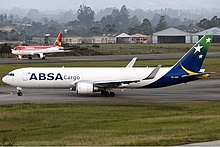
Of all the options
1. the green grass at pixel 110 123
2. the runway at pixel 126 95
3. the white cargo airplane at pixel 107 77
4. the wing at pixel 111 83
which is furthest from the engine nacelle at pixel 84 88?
the green grass at pixel 110 123

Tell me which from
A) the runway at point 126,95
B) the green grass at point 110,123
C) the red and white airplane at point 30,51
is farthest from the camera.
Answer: the red and white airplane at point 30,51

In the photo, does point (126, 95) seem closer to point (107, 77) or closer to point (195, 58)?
point (107, 77)

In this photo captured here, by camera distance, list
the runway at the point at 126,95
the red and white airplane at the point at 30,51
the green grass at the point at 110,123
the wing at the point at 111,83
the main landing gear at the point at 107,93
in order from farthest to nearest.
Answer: the red and white airplane at the point at 30,51, the main landing gear at the point at 107,93, the wing at the point at 111,83, the runway at the point at 126,95, the green grass at the point at 110,123

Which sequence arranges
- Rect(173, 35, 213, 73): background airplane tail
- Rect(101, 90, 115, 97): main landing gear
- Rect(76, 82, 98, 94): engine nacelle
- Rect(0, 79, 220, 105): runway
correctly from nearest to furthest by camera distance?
Rect(0, 79, 220, 105): runway, Rect(76, 82, 98, 94): engine nacelle, Rect(101, 90, 115, 97): main landing gear, Rect(173, 35, 213, 73): background airplane tail

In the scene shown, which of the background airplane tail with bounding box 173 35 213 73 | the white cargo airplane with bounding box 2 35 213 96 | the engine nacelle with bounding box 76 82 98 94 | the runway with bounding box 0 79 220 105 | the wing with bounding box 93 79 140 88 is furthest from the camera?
the background airplane tail with bounding box 173 35 213 73

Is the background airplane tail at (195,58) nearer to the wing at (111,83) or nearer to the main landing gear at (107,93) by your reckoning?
the wing at (111,83)

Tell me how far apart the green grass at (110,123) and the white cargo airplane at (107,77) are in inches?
219

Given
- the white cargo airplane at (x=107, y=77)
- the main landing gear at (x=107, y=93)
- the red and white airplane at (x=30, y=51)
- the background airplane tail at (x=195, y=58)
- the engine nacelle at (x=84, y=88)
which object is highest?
the background airplane tail at (x=195, y=58)

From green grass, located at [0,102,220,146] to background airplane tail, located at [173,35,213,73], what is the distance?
23.3 feet

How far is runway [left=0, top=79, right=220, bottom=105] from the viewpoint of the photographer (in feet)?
147

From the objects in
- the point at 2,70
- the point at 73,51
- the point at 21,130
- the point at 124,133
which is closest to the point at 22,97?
the point at 21,130

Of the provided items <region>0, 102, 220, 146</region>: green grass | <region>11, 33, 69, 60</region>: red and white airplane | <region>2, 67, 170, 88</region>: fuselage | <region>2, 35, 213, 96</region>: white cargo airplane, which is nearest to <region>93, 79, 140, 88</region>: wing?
<region>2, 35, 213, 96</region>: white cargo airplane

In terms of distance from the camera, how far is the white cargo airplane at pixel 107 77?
47.1m

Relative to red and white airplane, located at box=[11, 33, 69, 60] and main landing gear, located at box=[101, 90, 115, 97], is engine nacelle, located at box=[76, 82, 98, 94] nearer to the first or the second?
main landing gear, located at box=[101, 90, 115, 97]
